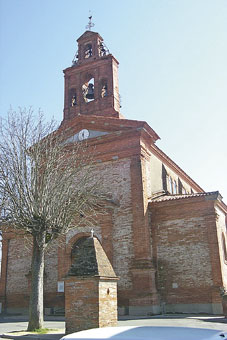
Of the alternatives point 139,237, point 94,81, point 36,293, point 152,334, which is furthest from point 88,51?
point 152,334

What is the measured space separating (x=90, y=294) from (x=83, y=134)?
13.1 meters

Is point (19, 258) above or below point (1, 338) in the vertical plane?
above

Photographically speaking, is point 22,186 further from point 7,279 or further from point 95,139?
point 7,279

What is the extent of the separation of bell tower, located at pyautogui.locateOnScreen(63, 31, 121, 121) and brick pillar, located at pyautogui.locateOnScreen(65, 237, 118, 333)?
44.8 feet

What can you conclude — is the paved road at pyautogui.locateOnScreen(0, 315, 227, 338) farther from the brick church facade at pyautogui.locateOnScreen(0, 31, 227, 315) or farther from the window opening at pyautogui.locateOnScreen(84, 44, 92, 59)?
the window opening at pyautogui.locateOnScreen(84, 44, 92, 59)

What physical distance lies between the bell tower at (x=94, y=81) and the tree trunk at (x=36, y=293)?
12.2 metres

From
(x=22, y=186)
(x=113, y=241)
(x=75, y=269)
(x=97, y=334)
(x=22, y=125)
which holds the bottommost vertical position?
(x=97, y=334)

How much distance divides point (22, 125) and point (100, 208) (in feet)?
21.9

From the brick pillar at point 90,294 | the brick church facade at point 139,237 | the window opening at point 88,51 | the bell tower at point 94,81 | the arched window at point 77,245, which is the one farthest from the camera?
the window opening at point 88,51

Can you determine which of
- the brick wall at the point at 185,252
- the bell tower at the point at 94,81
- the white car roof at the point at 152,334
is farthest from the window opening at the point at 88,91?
the white car roof at the point at 152,334

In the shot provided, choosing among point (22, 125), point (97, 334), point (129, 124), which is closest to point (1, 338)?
point (22, 125)

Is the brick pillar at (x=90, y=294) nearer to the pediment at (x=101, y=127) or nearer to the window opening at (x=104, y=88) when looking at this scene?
the pediment at (x=101, y=127)

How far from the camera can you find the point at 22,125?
14945mm

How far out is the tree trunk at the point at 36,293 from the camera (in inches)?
464
